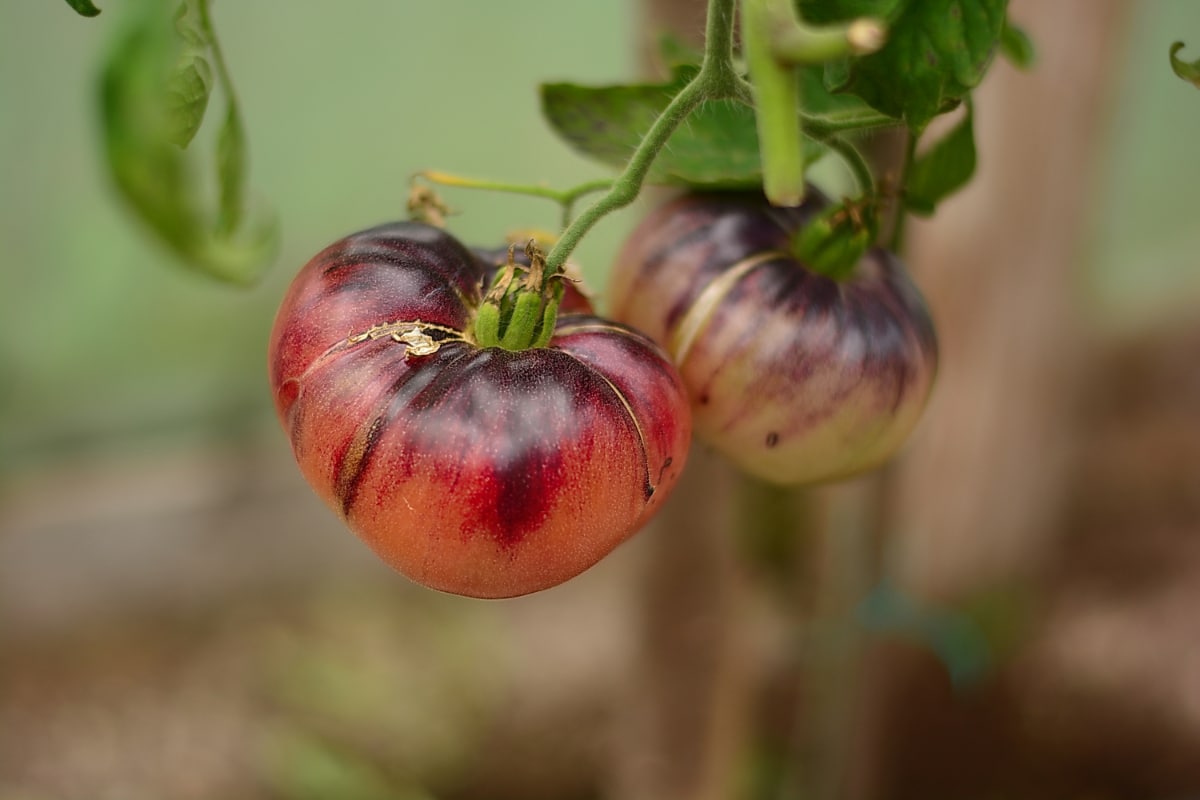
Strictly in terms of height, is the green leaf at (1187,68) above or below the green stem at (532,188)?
above

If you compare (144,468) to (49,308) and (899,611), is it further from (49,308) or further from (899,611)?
(899,611)

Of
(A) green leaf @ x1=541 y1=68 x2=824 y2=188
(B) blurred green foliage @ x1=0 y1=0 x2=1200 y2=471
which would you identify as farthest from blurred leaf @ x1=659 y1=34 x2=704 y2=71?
(B) blurred green foliage @ x1=0 y1=0 x2=1200 y2=471

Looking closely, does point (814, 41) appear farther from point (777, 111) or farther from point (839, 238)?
point (839, 238)

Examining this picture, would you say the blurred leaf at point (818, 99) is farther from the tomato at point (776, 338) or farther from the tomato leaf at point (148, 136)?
the tomato leaf at point (148, 136)

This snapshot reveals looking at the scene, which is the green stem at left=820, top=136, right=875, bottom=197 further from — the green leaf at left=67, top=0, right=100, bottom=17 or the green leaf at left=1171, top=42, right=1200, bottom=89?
the green leaf at left=67, top=0, right=100, bottom=17

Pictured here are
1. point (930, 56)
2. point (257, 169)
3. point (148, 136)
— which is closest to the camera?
point (148, 136)

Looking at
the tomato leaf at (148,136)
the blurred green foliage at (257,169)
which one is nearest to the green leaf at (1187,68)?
the tomato leaf at (148,136)

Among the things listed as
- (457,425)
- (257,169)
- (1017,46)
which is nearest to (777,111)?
(457,425)

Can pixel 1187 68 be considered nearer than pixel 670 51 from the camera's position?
Yes
